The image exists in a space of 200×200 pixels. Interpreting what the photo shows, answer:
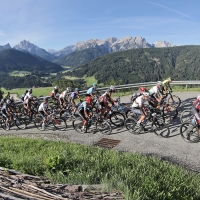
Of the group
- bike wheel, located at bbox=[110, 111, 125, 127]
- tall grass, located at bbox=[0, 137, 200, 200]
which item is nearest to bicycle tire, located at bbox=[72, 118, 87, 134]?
bike wheel, located at bbox=[110, 111, 125, 127]

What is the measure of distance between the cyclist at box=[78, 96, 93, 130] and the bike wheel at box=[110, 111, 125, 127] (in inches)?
56.9

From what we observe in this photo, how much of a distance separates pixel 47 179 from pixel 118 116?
8.56m

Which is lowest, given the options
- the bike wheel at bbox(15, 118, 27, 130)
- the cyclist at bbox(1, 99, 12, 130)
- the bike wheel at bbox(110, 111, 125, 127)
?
the bike wheel at bbox(15, 118, 27, 130)

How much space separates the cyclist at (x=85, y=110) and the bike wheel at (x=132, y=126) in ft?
7.56

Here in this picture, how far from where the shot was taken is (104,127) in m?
12.4

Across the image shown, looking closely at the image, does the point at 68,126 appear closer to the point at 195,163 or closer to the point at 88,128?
the point at 88,128

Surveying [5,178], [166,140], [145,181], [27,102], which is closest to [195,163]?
[166,140]

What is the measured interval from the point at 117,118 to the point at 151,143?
3.49m

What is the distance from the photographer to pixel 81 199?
3.83 metres

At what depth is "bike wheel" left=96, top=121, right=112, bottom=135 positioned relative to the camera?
477 inches

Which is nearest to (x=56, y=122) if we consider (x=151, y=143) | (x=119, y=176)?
(x=151, y=143)

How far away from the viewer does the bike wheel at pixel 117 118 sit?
13.0 meters

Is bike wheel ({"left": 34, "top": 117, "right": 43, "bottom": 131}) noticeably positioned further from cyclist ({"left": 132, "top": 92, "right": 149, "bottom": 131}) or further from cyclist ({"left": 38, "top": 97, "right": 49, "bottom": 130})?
cyclist ({"left": 132, "top": 92, "right": 149, "bottom": 131})

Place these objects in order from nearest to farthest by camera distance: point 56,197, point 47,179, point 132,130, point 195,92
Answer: point 56,197 → point 47,179 → point 132,130 → point 195,92
